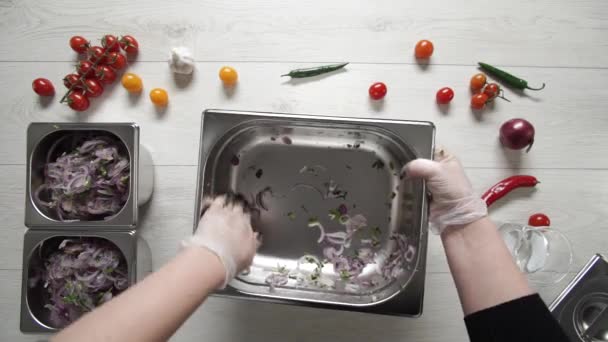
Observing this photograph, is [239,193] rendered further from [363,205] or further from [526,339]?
[526,339]

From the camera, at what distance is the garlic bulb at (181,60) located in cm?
97

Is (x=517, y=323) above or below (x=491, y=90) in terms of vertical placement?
below

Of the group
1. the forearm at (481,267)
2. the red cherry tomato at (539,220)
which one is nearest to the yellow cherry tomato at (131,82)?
the forearm at (481,267)

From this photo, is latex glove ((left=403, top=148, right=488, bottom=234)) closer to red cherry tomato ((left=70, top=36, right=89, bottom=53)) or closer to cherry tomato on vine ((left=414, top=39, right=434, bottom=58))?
cherry tomato on vine ((left=414, top=39, right=434, bottom=58))

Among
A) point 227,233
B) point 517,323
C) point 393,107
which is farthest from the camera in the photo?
point 393,107

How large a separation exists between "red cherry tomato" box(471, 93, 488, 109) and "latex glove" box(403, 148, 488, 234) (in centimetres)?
30

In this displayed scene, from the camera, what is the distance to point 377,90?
0.97m

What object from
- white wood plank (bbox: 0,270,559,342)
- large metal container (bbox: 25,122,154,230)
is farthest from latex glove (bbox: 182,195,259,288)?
white wood plank (bbox: 0,270,559,342)

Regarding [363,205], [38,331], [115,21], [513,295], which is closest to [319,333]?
[363,205]

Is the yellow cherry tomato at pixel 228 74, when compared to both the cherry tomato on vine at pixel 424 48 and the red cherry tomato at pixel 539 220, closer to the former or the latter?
the cherry tomato on vine at pixel 424 48

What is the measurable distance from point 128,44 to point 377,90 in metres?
0.75

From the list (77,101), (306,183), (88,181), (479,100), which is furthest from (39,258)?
(479,100)

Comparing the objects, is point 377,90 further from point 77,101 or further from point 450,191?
point 77,101

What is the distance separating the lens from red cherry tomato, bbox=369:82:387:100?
969 mm
